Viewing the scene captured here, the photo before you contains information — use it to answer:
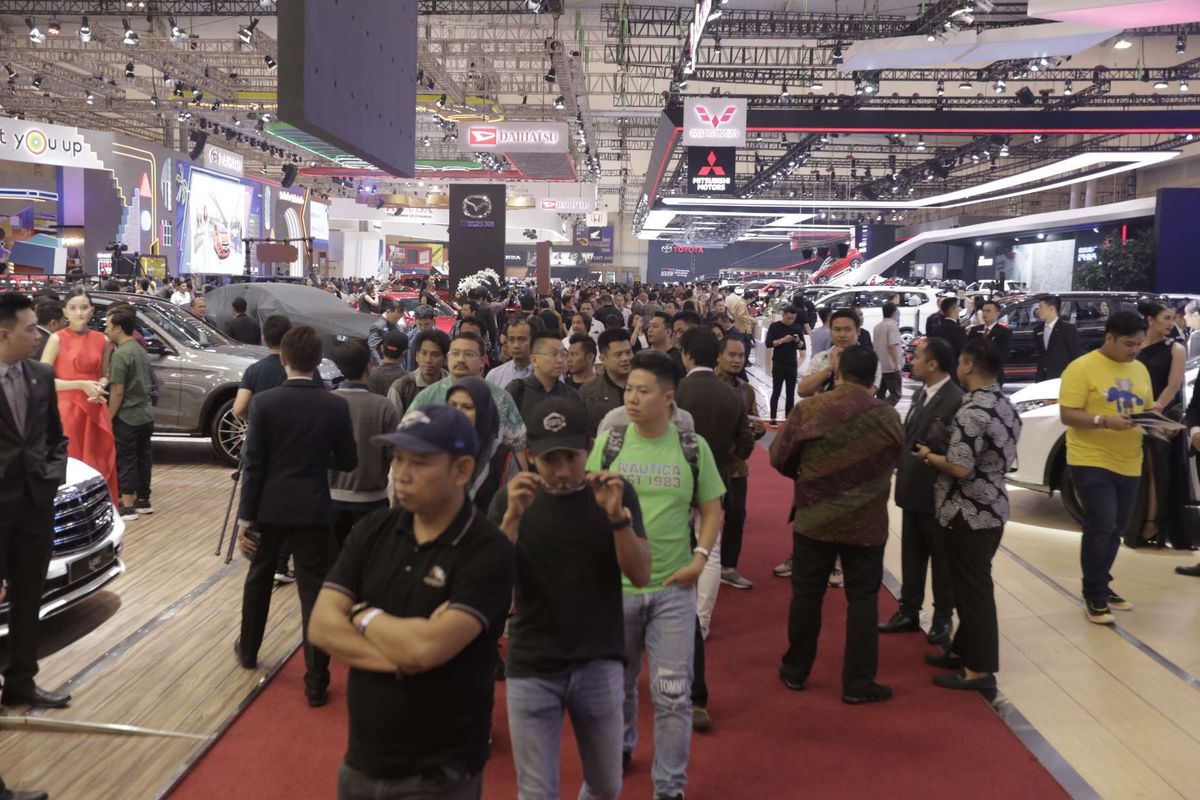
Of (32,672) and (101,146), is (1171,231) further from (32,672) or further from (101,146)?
(32,672)

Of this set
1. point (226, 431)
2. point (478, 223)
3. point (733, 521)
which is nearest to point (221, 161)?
point (478, 223)

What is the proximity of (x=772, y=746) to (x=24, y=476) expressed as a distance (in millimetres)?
3186

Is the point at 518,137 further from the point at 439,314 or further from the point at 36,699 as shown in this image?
the point at 36,699

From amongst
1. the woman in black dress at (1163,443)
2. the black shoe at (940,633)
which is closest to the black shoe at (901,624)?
the black shoe at (940,633)

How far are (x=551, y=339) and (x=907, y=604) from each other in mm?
2510

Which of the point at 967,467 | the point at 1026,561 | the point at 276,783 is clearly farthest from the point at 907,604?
the point at 276,783

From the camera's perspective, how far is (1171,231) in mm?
24875

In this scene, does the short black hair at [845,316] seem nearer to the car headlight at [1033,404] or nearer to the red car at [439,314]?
the car headlight at [1033,404]

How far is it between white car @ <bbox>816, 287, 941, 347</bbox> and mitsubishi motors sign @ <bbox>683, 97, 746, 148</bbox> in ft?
16.4

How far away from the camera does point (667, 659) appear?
11.3ft

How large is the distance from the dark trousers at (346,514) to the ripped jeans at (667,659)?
1777mm

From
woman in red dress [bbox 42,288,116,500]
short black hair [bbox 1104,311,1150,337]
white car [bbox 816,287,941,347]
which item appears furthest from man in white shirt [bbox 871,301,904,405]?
white car [bbox 816,287,941,347]

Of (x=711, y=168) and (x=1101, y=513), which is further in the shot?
(x=711, y=168)

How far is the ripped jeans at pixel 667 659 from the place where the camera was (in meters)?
3.46
